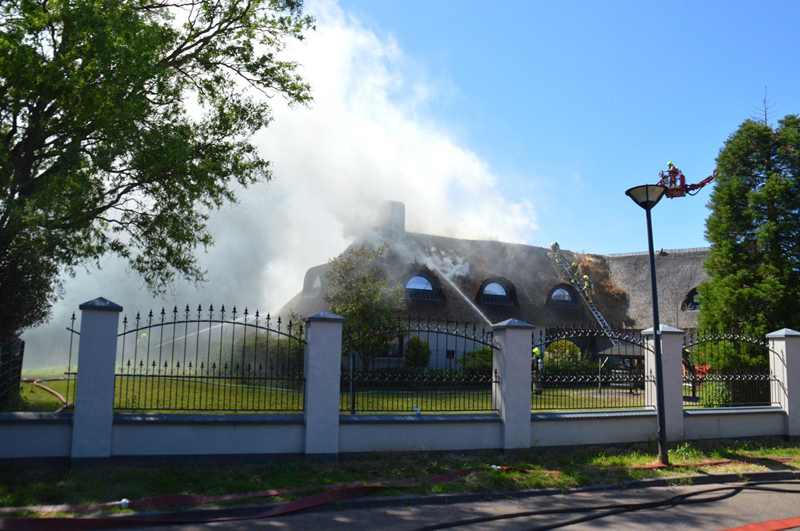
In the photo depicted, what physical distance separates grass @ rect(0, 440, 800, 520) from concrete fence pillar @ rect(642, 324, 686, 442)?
1.71ft

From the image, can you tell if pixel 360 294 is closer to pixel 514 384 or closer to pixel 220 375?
pixel 514 384

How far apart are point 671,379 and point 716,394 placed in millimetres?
4488

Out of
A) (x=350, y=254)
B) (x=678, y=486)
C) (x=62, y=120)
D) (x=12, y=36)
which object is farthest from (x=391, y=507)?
(x=350, y=254)

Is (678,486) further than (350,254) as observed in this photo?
No

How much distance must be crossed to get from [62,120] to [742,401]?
14.8 m

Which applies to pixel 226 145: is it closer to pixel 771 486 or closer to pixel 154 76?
pixel 154 76

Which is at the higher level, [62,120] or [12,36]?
[12,36]

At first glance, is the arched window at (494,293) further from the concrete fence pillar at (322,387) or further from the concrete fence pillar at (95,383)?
the concrete fence pillar at (95,383)

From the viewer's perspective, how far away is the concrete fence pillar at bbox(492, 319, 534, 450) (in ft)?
31.1

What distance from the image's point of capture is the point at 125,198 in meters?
13.3

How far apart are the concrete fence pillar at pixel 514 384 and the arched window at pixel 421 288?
1546cm

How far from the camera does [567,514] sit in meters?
6.86

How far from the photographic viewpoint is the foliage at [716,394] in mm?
13852

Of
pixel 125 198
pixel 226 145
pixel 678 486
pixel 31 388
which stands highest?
pixel 226 145
